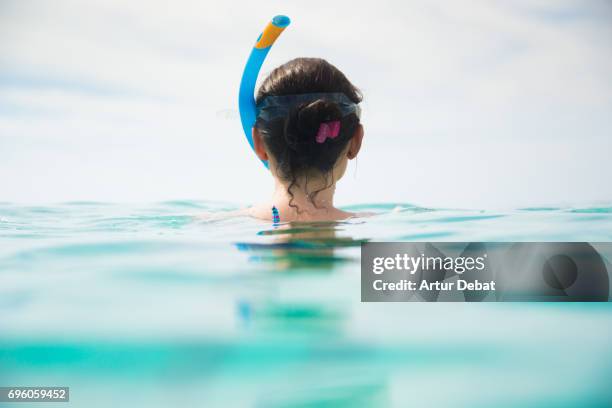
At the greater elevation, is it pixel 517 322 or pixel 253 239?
pixel 253 239

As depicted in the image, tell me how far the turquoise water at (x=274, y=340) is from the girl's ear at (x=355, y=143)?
118 centimetres

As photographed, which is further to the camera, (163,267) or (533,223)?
(533,223)

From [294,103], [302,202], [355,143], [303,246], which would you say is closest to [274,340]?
[303,246]

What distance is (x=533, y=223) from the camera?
10.6ft

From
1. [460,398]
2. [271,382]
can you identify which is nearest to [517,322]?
[460,398]

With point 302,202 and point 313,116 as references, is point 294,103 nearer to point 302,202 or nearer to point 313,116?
point 313,116

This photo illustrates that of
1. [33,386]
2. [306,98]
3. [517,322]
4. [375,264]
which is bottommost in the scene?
[33,386]

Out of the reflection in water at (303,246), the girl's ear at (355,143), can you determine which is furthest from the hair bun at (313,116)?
the reflection in water at (303,246)

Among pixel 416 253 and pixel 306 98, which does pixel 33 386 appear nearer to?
pixel 416 253

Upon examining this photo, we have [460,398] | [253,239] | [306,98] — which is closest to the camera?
[460,398]

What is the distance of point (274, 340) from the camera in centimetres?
156

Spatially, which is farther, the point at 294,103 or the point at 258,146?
the point at 258,146

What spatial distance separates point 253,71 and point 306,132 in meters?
0.53

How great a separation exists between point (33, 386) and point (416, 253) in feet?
4.50
